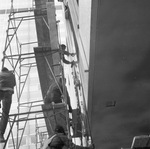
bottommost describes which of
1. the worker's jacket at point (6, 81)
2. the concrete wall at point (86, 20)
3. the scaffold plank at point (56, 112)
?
the scaffold plank at point (56, 112)

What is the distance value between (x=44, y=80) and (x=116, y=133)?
369cm

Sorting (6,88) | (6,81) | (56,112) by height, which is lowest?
(56,112)

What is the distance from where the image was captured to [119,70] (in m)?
8.60

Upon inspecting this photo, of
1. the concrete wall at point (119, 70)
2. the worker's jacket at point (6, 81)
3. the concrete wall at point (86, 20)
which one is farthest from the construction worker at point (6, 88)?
the concrete wall at point (86, 20)

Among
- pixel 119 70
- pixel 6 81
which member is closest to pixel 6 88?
pixel 6 81

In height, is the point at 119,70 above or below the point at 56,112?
above

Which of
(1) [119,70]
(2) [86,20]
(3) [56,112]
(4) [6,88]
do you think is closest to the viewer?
(2) [86,20]

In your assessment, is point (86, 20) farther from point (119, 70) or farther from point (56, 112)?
point (56, 112)

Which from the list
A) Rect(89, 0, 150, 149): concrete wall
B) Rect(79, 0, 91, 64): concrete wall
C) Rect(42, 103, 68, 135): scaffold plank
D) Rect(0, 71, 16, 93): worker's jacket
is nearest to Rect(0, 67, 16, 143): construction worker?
Rect(0, 71, 16, 93): worker's jacket

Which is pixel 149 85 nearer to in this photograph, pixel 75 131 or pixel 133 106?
pixel 133 106

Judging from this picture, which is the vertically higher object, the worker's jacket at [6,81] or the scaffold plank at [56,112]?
the worker's jacket at [6,81]

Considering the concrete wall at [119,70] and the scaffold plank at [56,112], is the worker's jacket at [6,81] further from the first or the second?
the concrete wall at [119,70]

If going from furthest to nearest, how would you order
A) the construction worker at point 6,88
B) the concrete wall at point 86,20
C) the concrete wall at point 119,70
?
the construction worker at point 6,88
the concrete wall at point 86,20
the concrete wall at point 119,70

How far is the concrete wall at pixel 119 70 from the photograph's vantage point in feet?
22.9
